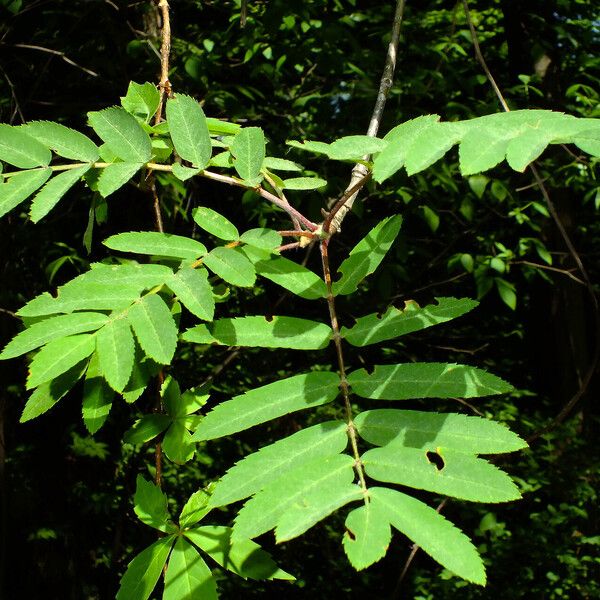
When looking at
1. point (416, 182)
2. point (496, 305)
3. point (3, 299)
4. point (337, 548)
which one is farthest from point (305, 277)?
point (496, 305)

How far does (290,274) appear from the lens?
1124 millimetres

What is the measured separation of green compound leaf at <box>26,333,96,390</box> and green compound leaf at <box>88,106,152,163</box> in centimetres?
32

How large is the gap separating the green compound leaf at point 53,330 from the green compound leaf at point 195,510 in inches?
14.6

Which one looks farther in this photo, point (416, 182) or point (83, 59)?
point (83, 59)

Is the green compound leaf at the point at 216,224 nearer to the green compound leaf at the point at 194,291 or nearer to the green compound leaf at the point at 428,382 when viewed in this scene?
the green compound leaf at the point at 194,291

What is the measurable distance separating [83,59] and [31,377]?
281 centimetres

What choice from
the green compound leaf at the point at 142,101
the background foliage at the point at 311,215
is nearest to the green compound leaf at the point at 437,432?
the green compound leaf at the point at 142,101

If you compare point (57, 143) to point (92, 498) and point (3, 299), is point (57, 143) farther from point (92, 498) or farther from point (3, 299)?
point (92, 498)

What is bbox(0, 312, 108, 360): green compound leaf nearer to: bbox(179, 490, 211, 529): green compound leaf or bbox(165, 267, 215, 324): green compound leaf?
bbox(165, 267, 215, 324): green compound leaf

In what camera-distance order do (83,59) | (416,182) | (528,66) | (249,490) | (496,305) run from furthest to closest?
1. (496,305)
2. (528,66)
3. (83,59)
4. (416,182)
5. (249,490)

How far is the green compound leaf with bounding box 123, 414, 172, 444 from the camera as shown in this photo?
3.96 ft

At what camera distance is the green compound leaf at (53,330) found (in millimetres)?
950

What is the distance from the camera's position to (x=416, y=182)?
3.02m

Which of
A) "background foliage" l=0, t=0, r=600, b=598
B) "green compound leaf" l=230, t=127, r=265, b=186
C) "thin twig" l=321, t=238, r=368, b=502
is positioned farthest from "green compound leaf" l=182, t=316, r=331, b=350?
"background foliage" l=0, t=0, r=600, b=598
